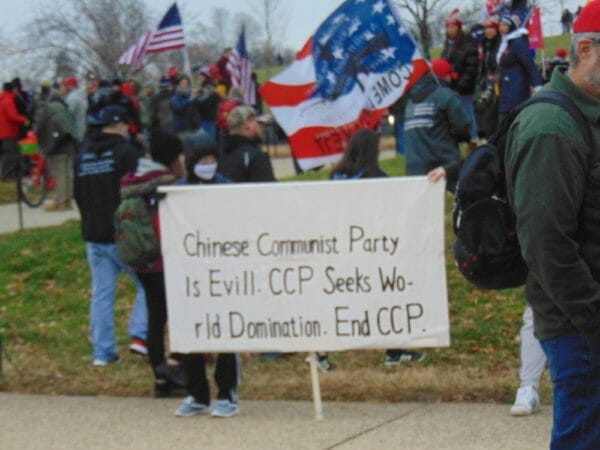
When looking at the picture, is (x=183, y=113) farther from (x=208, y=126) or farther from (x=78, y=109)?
(x=78, y=109)

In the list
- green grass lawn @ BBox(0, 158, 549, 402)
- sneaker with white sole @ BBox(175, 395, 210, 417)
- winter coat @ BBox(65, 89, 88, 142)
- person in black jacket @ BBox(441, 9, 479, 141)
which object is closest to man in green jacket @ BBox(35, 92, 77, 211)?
winter coat @ BBox(65, 89, 88, 142)

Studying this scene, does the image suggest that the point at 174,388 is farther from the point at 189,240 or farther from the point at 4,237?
the point at 4,237

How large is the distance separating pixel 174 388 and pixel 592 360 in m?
4.74

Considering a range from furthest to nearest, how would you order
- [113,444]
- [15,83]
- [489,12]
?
[15,83] < [489,12] < [113,444]

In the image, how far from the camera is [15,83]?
2419 cm

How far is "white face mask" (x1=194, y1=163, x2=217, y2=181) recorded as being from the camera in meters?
7.89

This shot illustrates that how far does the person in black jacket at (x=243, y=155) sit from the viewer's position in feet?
29.0

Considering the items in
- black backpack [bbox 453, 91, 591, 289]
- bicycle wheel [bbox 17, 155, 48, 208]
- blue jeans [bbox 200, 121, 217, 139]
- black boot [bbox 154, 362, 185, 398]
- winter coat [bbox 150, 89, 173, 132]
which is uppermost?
black backpack [bbox 453, 91, 591, 289]

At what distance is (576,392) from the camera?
4.16 meters

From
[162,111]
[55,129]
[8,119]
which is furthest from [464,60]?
[8,119]

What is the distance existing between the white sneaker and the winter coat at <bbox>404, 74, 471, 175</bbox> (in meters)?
4.01

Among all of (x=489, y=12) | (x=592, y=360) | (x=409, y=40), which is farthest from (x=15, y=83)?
(x=592, y=360)

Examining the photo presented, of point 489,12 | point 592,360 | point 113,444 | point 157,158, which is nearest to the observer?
point 592,360

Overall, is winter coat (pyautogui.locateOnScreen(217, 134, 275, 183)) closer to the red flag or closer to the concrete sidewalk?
the concrete sidewalk
